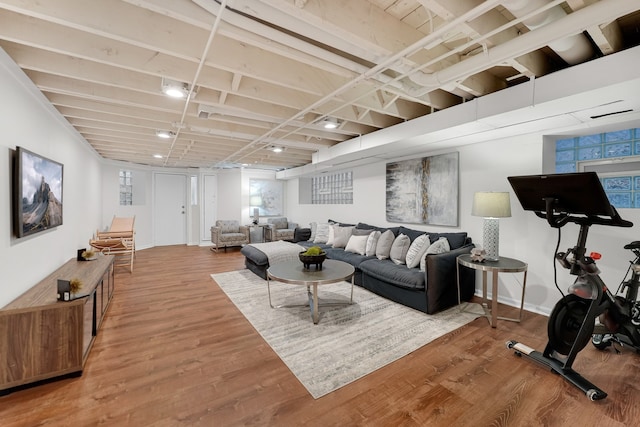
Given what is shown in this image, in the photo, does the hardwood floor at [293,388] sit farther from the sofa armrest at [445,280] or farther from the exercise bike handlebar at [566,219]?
the exercise bike handlebar at [566,219]

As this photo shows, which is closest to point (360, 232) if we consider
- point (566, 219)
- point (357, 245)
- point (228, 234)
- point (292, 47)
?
point (357, 245)

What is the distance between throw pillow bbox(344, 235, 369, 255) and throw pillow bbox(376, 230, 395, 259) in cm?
34

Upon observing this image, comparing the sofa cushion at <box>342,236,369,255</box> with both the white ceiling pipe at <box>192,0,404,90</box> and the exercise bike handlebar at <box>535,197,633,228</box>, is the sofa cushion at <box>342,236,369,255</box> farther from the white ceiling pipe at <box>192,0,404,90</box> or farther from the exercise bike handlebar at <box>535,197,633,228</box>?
the white ceiling pipe at <box>192,0,404,90</box>

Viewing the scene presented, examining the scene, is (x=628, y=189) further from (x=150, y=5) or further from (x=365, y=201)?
(x=150, y=5)

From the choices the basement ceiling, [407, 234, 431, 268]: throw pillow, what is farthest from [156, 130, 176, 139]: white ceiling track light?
[407, 234, 431, 268]: throw pillow

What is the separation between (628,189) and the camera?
287 cm

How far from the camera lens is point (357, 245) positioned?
467cm

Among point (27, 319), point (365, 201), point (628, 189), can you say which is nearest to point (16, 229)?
point (27, 319)

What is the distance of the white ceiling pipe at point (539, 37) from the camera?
1.46 m

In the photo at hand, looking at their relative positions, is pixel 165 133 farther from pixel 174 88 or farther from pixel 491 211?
pixel 491 211

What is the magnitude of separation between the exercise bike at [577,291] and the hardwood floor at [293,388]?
14cm

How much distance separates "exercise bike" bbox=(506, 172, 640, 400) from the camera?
74.4 inches

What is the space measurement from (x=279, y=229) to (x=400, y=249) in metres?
4.66

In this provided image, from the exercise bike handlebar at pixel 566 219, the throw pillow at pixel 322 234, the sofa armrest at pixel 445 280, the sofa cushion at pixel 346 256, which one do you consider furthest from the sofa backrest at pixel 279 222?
the exercise bike handlebar at pixel 566 219
